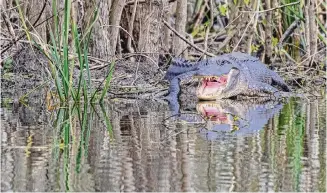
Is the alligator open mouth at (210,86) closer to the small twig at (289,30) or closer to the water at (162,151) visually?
the water at (162,151)

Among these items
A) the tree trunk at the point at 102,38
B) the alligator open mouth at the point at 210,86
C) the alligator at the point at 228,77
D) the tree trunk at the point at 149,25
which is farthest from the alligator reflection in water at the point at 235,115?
the tree trunk at the point at 149,25

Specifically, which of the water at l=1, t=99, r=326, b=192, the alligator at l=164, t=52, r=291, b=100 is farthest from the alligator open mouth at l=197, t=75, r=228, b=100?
the water at l=1, t=99, r=326, b=192

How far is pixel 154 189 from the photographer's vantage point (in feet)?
13.2

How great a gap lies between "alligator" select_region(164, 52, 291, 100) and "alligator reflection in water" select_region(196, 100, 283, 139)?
0.29 meters

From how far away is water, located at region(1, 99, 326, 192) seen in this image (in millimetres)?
4172

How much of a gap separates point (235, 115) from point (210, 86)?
211 centimetres

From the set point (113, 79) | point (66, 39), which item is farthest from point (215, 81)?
point (66, 39)

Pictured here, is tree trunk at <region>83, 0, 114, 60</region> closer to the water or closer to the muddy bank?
→ the muddy bank

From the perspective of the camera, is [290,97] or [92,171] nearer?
[92,171]

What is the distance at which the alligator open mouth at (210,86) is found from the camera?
9.33 m

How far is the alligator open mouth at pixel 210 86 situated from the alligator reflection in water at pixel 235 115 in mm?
134

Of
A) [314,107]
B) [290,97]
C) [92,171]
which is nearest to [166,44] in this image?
[290,97]

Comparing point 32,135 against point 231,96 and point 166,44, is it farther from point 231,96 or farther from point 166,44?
point 166,44

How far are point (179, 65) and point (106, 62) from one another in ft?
2.80
